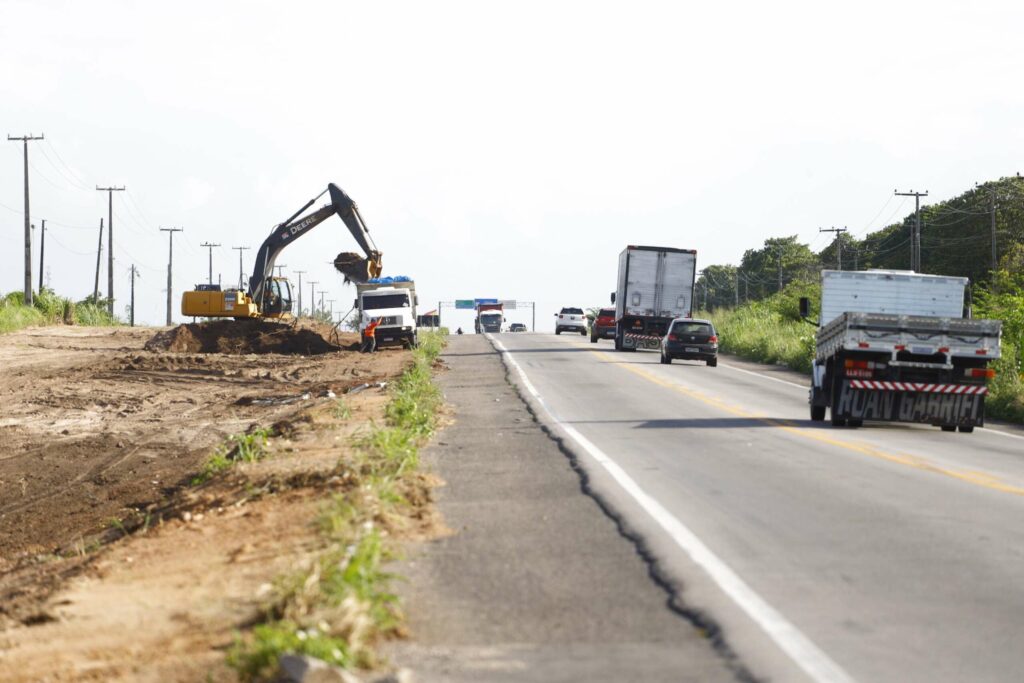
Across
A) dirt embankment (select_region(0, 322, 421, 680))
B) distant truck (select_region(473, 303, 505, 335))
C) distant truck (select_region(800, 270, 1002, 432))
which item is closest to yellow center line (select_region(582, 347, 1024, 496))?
distant truck (select_region(800, 270, 1002, 432))

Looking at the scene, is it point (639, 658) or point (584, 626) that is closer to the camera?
point (639, 658)

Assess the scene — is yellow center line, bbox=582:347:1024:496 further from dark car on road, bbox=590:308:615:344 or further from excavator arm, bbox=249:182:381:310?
dark car on road, bbox=590:308:615:344

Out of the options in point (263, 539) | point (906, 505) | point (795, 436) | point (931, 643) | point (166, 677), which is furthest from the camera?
point (795, 436)

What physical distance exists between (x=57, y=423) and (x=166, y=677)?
2000cm

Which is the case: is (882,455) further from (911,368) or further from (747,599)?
(747,599)

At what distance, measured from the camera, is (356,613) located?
21.0 ft

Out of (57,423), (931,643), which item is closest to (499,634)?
(931,643)

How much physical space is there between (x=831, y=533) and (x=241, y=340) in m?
39.5

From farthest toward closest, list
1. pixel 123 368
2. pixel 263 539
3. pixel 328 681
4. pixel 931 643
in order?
pixel 123 368, pixel 263 539, pixel 931 643, pixel 328 681

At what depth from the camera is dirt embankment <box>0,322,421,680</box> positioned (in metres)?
7.73

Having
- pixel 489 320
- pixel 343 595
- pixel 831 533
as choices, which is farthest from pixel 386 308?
pixel 489 320

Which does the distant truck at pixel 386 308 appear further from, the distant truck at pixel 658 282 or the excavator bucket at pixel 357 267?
the distant truck at pixel 658 282

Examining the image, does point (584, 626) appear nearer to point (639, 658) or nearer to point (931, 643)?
Answer: point (639, 658)

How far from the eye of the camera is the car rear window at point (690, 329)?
145 feet
